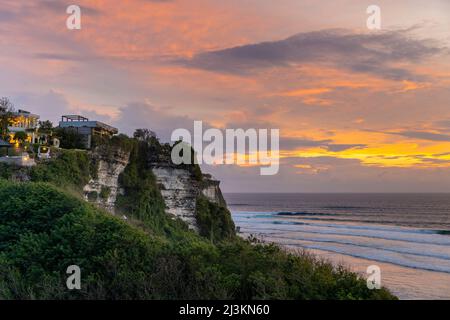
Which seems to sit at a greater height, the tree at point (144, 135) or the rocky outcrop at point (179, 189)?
the tree at point (144, 135)

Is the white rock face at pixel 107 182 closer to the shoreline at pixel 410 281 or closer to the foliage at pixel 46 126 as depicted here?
the foliage at pixel 46 126

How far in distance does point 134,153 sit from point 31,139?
971 cm

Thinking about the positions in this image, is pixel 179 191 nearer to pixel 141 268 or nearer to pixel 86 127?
pixel 86 127

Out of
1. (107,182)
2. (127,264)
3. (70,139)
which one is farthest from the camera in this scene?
(70,139)

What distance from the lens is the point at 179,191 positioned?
4550 cm

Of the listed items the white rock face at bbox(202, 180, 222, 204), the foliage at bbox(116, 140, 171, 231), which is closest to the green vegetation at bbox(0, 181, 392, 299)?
the foliage at bbox(116, 140, 171, 231)

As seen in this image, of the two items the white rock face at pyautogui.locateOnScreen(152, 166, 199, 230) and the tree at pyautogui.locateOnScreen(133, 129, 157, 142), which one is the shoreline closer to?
the white rock face at pyautogui.locateOnScreen(152, 166, 199, 230)

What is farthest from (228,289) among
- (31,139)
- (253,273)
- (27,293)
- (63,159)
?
(31,139)

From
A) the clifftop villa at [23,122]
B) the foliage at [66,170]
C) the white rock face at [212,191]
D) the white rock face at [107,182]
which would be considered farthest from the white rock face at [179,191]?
the clifftop villa at [23,122]

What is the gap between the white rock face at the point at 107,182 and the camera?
120ft

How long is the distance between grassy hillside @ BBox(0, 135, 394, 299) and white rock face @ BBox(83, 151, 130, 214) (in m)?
16.3

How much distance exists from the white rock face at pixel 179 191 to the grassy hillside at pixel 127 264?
81.3ft

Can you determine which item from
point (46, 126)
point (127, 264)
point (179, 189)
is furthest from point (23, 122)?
point (127, 264)

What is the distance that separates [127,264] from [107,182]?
2762 cm
